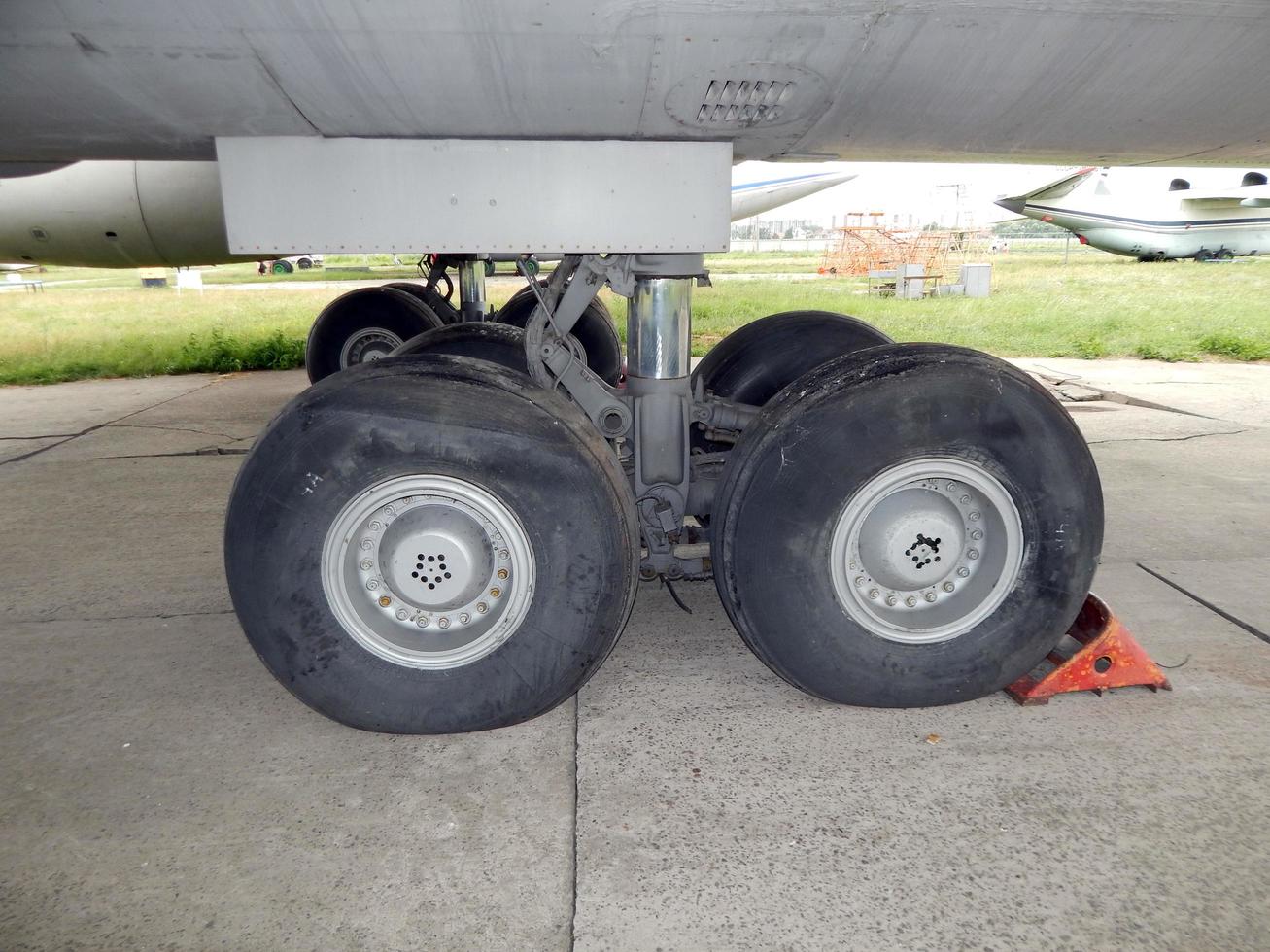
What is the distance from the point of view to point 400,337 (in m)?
6.96

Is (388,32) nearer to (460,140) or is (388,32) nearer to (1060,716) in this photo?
(460,140)

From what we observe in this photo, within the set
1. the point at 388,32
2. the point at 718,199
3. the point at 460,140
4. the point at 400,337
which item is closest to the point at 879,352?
the point at 718,199

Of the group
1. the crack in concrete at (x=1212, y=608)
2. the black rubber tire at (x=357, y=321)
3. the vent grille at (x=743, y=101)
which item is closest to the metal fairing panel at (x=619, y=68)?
the vent grille at (x=743, y=101)

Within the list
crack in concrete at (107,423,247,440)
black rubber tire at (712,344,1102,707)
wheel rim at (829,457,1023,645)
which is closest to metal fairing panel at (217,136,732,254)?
black rubber tire at (712,344,1102,707)

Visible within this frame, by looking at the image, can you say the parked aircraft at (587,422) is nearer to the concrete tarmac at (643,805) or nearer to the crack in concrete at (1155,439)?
the concrete tarmac at (643,805)

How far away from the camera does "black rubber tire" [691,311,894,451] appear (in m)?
3.76

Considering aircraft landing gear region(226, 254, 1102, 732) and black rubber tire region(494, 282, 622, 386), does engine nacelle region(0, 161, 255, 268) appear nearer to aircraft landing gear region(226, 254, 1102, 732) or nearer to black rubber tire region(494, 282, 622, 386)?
black rubber tire region(494, 282, 622, 386)

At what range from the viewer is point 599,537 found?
225cm

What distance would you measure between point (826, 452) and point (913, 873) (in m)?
0.99

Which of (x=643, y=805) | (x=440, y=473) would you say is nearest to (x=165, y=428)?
(x=440, y=473)

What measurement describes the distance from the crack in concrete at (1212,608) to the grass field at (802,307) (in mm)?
6601

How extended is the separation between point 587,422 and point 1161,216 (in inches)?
1257

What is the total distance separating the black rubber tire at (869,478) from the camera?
2271 millimetres

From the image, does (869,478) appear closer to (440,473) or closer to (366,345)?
(440,473)
